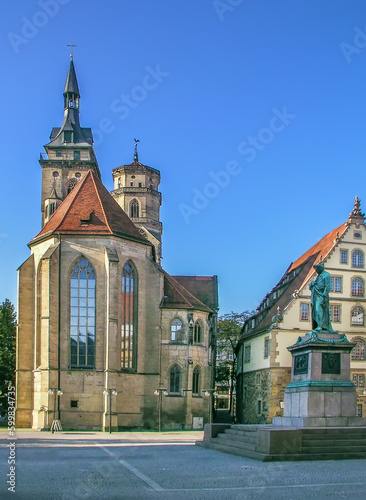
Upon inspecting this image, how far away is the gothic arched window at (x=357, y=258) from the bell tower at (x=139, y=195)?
35.4 metres

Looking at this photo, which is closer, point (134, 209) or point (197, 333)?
point (197, 333)

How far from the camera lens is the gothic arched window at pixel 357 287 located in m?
51.2

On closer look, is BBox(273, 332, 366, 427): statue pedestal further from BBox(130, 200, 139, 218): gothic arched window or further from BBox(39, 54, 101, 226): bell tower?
BBox(130, 200, 139, 218): gothic arched window

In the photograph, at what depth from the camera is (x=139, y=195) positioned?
276 feet

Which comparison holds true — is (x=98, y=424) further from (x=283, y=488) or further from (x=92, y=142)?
(x=92, y=142)

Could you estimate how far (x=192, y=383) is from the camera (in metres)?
52.3

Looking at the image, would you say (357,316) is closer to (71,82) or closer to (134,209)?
(134,209)

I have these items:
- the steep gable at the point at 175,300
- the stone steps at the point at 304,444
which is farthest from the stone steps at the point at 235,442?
the steep gable at the point at 175,300

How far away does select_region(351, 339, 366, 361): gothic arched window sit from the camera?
165ft

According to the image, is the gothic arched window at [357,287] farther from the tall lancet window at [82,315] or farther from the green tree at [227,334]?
the green tree at [227,334]

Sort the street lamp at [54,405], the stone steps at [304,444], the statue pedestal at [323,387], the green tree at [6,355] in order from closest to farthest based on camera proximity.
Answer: the stone steps at [304,444]
the statue pedestal at [323,387]
the street lamp at [54,405]
the green tree at [6,355]

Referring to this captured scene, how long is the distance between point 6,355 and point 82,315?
1030 cm

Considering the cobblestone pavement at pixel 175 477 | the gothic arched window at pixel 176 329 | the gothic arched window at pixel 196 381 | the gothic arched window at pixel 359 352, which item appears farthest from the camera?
the gothic arched window at pixel 196 381

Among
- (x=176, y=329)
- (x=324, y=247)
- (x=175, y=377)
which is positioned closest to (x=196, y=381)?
(x=175, y=377)
